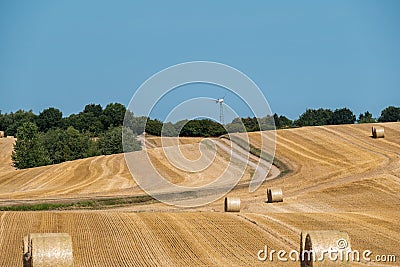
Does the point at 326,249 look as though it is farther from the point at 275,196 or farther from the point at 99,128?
the point at 99,128

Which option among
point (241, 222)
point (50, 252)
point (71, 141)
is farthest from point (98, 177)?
point (71, 141)

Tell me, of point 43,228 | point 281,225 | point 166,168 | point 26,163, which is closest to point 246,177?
point 166,168

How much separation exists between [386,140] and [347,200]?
1773cm

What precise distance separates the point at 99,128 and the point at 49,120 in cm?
1173

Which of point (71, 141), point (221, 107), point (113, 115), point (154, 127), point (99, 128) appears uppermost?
point (113, 115)

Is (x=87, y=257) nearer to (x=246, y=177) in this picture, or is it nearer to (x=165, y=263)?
(x=165, y=263)

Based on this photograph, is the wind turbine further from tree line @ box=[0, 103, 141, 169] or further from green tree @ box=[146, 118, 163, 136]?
green tree @ box=[146, 118, 163, 136]

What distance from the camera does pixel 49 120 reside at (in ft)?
366

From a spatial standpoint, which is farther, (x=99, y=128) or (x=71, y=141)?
(x=99, y=128)

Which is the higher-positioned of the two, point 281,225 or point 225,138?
point 225,138

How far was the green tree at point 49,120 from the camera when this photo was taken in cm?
11094

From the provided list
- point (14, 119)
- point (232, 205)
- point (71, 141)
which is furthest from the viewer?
point (14, 119)

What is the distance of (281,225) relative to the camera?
2105 cm

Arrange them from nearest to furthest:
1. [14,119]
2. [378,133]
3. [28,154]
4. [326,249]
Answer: [326,249], [378,133], [28,154], [14,119]
